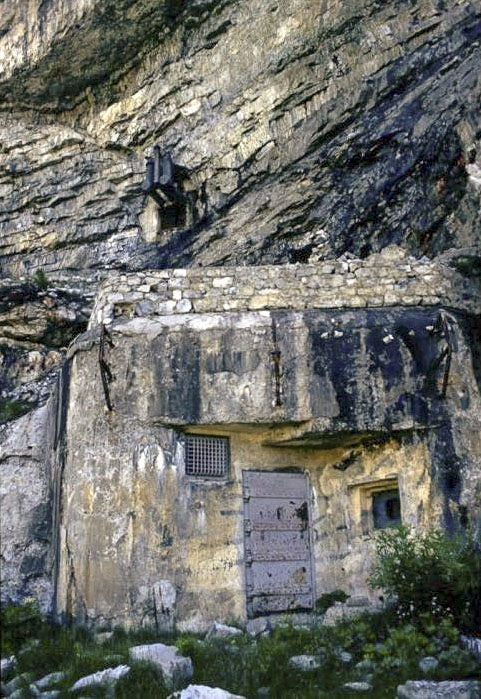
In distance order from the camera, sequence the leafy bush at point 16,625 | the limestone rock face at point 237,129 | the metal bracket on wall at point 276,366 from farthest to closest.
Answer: the limestone rock face at point 237,129
the metal bracket on wall at point 276,366
the leafy bush at point 16,625

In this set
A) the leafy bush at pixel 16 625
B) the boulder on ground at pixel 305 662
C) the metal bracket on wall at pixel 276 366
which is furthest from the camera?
the metal bracket on wall at pixel 276 366

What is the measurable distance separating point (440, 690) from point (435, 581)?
6.56 feet

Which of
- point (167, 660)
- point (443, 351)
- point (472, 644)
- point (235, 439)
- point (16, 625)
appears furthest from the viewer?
point (235, 439)

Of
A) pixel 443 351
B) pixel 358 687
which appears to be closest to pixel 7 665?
pixel 358 687

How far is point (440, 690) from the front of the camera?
7867mm

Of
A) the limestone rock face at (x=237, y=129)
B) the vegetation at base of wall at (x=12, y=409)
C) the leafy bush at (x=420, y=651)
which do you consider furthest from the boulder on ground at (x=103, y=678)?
the limestone rock face at (x=237, y=129)

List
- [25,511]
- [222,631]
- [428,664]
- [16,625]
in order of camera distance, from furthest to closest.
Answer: [25,511] < [222,631] < [16,625] < [428,664]

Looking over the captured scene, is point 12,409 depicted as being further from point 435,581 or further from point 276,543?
point 435,581

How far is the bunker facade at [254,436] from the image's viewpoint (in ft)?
38.1

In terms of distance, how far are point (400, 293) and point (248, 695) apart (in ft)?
22.7

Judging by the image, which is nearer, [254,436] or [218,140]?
[254,436]

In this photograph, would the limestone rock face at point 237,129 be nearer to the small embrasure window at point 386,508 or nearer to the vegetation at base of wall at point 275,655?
the small embrasure window at point 386,508

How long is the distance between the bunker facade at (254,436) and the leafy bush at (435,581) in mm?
1541

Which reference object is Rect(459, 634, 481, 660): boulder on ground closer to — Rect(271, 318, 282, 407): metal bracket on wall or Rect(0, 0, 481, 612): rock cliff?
Rect(271, 318, 282, 407): metal bracket on wall
